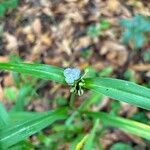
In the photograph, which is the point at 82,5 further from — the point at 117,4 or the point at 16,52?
the point at 16,52

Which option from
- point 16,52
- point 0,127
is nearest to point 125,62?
point 16,52

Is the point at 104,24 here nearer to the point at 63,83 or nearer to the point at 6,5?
the point at 6,5

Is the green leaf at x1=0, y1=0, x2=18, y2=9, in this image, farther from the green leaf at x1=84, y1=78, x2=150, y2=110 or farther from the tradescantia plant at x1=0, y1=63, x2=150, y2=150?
the green leaf at x1=84, y1=78, x2=150, y2=110

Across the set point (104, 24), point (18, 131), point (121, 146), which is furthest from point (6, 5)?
point (18, 131)

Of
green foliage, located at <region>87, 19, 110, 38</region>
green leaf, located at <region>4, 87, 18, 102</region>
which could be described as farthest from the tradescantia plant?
green foliage, located at <region>87, 19, 110, 38</region>

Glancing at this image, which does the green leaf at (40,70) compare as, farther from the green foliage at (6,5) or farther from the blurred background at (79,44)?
the green foliage at (6,5)

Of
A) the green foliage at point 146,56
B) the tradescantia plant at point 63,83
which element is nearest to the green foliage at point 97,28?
the green foliage at point 146,56
